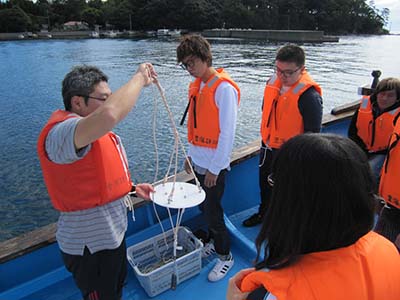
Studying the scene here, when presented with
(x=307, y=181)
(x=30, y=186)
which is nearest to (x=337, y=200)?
(x=307, y=181)

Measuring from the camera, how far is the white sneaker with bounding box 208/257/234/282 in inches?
85.0

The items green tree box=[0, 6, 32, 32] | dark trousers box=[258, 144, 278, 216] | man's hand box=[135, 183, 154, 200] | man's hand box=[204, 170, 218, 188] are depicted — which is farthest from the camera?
green tree box=[0, 6, 32, 32]

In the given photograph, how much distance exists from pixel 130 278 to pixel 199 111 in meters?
1.25

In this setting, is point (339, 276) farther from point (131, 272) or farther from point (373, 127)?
point (373, 127)

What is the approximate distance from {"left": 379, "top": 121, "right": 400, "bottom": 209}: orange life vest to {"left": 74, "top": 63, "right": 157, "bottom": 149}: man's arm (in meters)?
1.40

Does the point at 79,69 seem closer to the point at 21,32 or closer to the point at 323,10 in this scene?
the point at 21,32

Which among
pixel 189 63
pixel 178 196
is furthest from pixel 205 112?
pixel 178 196

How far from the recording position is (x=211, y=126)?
2023 millimetres

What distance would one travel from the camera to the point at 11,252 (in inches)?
73.7

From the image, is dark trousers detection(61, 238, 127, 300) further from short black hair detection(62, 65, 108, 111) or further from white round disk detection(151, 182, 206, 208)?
short black hair detection(62, 65, 108, 111)

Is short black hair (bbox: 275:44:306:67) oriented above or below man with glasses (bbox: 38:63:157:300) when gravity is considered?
above

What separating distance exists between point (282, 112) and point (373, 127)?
73cm

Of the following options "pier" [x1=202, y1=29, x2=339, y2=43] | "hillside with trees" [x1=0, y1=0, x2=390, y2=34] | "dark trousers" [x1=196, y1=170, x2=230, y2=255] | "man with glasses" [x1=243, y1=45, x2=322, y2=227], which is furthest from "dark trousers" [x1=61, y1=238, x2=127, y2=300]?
"hillside with trees" [x1=0, y1=0, x2=390, y2=34]

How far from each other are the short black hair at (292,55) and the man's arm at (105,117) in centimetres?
136
